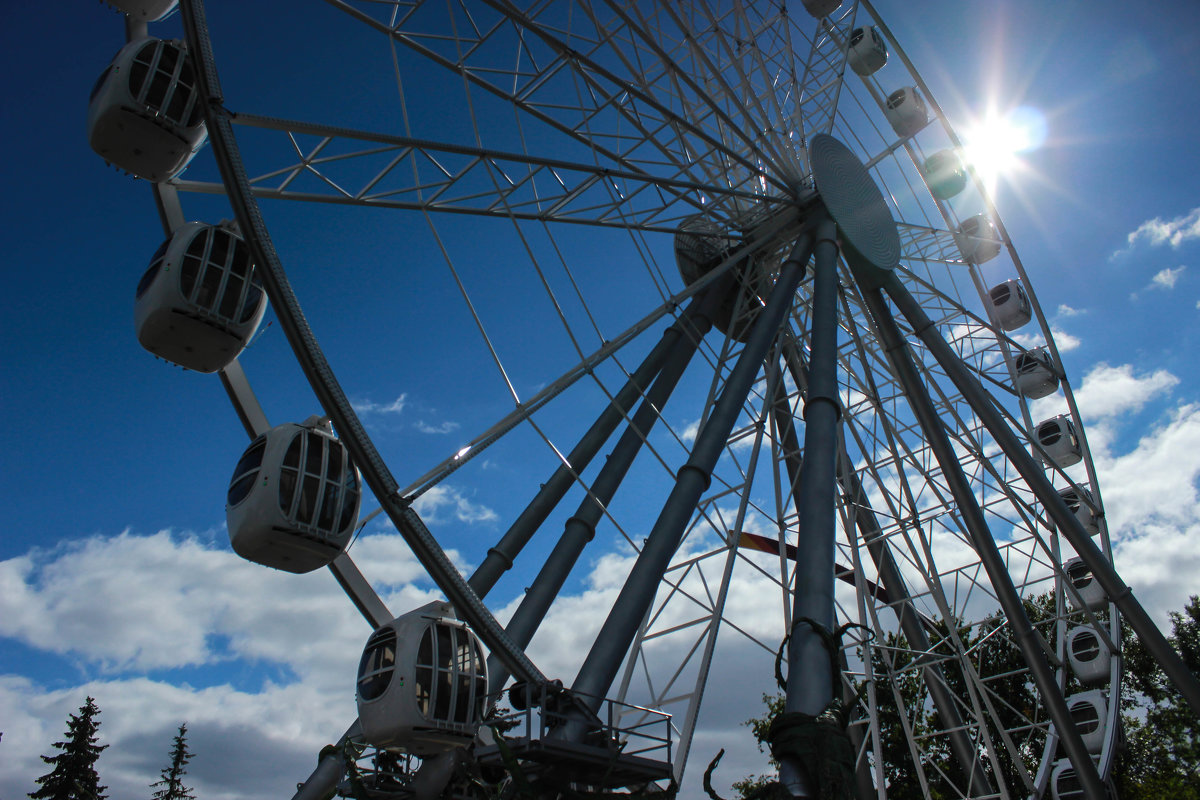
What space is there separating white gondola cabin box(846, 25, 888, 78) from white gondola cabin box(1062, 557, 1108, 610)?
1340 cm

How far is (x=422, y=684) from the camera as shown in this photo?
29.6ft

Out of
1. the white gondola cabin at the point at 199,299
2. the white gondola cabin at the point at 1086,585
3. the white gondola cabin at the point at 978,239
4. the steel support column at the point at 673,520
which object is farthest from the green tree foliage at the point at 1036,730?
the white gondola cabin at the point at 199,299

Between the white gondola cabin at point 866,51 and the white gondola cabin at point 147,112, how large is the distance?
638 inches

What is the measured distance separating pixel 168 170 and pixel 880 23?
17345 mm

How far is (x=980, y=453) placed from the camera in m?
18.3

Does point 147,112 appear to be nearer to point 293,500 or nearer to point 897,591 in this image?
point 293,500

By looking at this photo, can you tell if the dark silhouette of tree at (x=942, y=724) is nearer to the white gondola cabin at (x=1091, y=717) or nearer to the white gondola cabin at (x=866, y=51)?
the white gondola cabin at (x=1091, y=717)

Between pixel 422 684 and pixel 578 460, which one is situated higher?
pixel 578 460

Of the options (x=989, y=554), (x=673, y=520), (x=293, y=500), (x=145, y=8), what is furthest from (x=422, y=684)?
(x=989, y=554)

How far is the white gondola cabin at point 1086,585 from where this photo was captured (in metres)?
21.9

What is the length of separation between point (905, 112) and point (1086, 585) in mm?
13202

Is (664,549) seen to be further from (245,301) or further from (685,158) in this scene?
(685,158)

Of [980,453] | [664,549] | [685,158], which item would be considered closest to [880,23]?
[685,158]

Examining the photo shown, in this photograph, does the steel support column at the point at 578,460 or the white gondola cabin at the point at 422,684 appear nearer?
the white gondola cabin at the point at 422,684
